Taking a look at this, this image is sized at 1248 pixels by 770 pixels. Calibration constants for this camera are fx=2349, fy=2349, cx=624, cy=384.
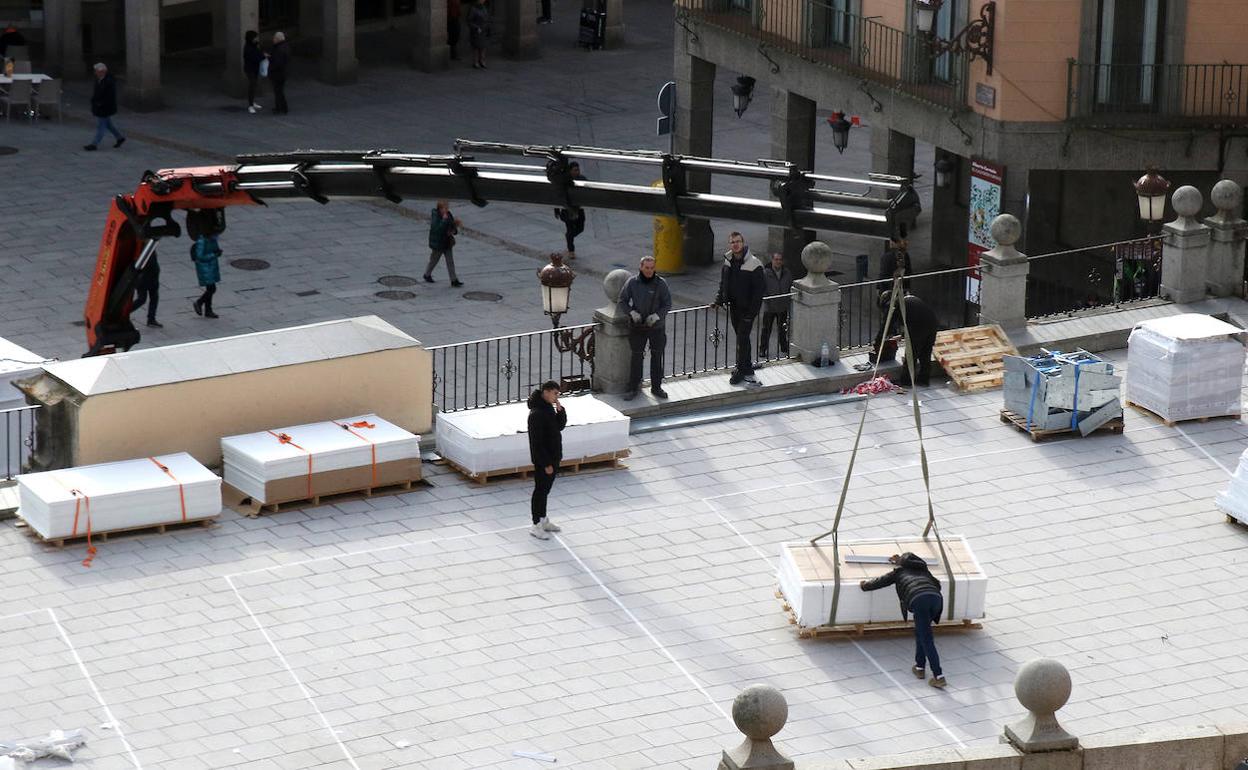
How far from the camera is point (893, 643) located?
22719mm

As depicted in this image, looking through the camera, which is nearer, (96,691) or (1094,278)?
(96,691)

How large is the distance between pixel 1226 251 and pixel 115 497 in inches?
606

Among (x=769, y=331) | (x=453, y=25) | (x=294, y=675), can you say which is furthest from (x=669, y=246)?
(x=294, y=675)

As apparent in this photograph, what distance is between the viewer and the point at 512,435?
85.6 ft

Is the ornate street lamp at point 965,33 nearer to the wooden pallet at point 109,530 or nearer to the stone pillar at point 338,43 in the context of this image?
the wooden pallet at point 109,530

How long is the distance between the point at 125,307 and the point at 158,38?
2004cm

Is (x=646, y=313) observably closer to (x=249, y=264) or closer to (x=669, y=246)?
(x=669, y=246)

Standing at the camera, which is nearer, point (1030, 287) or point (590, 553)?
point (590, 553)

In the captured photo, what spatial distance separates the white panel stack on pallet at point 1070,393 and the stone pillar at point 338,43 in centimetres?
2721

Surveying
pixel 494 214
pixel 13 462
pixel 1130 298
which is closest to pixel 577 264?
pixel 494 214

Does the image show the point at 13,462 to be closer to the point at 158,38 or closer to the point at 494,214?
the point at 494,214

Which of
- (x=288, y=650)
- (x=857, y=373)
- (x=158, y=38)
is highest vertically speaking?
(x=158, y=38)

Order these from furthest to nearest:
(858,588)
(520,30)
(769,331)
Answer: (520,30) < (769,331) < (858,588)

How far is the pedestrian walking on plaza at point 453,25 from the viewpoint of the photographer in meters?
55.0
